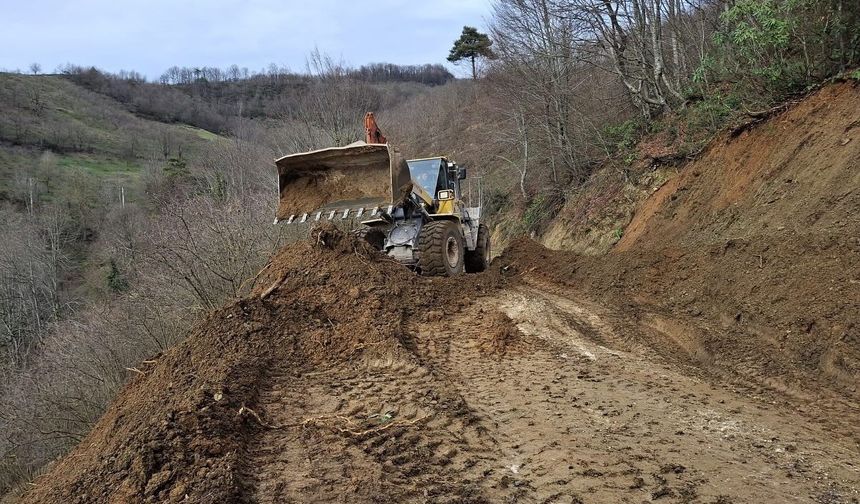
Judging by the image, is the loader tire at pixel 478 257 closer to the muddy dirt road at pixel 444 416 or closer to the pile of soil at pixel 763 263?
the pile of soil at pixel 763 263

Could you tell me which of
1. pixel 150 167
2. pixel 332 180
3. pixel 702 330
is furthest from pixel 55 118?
pixel 702 330

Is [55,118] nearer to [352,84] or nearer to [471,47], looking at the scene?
[471,47]

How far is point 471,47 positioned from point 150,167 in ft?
124

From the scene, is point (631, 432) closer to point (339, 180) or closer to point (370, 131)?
point (339, 180)

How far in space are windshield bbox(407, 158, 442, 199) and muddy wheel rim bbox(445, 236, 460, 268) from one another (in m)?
1.77

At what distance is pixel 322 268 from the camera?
265 inches

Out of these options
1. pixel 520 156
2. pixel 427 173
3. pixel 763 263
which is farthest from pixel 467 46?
pixel 763 263

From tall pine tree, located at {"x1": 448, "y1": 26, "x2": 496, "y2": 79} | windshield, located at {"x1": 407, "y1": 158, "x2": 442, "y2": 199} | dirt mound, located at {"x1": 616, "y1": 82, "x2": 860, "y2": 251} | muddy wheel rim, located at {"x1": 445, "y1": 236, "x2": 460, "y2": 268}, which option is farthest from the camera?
tall pine tree, located at {"x1": 448, "y1": 26, "x2": 496, "y2": 79}

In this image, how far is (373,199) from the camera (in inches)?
323

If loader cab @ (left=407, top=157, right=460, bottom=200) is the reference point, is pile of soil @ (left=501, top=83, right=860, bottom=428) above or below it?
below

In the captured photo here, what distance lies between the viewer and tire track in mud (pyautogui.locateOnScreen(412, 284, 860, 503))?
9.21 ft

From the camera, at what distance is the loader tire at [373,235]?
30.8 ft

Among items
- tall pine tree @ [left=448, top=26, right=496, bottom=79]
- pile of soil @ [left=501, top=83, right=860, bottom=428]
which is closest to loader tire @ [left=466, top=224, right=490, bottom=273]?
pile of soil @ [left=501, top=83, right=860, bottom=428]

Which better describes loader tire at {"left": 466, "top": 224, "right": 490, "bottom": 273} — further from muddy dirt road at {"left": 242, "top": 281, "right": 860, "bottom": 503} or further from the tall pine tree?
the tall pine tree
